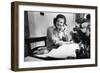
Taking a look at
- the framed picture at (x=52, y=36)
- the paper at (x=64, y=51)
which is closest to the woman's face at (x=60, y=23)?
the framed picture at (x=52, y=36)

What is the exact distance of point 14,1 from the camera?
54.0 inches

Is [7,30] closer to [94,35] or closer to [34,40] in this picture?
[34,40]

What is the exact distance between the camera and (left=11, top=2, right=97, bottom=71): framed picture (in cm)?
138

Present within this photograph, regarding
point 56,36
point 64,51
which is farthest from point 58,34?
point 64,51

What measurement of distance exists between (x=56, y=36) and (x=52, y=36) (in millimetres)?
28

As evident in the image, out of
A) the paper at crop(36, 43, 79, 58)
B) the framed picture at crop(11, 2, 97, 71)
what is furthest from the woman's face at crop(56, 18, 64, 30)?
the paper at crop(36, 43, 79, 58)

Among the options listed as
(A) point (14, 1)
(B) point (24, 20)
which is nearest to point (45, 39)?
(B) point (24, 20)

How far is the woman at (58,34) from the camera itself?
1.47m

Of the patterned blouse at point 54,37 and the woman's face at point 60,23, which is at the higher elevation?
the woman's face at point 60,23

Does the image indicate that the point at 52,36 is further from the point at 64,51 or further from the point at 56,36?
the point at 64,51

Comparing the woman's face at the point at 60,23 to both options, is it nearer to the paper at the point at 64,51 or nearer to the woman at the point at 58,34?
the woman at the point at 58,34

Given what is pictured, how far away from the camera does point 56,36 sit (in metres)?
1.48

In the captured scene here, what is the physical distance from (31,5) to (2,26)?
220 millimetres

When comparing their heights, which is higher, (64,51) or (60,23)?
(60,23)
